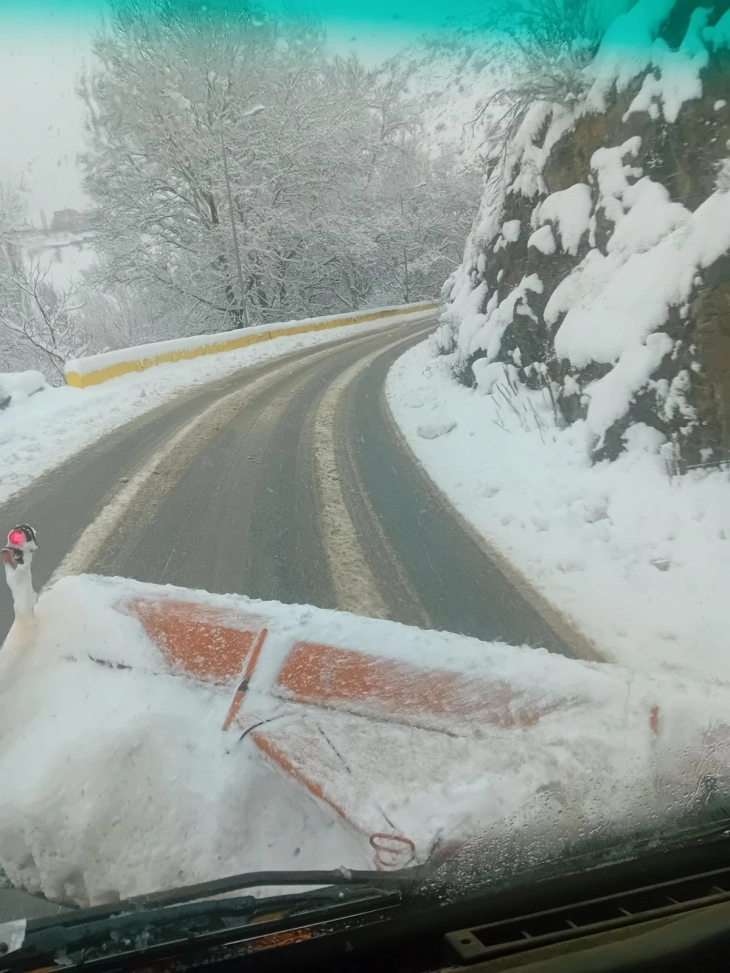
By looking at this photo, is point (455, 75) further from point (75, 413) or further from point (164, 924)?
point (164, 924)

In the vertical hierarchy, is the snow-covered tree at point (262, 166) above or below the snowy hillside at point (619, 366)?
above

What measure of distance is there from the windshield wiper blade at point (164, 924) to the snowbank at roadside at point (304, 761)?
240 mm

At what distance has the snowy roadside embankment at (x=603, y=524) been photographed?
3.23 meters

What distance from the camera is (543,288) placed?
6.58m

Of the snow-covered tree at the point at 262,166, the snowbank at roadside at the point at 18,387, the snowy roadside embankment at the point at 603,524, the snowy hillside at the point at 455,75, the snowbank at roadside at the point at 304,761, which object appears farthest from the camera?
the snowbank at roadside at the point at 18,387

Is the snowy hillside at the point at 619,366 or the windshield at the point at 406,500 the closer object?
the windshield at the point at 406,500

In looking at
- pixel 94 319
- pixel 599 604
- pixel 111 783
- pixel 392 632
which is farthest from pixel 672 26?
pixel 94 319

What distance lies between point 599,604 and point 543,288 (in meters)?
4.16

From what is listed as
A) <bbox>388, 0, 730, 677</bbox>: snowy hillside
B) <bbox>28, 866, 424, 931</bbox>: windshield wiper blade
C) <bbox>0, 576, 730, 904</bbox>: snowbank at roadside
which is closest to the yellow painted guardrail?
<bbox>388, 0, 730, 677</bbox>: snowy hillside

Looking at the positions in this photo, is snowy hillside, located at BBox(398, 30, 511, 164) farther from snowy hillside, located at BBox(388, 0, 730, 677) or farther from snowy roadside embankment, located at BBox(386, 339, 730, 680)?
snowy roadside embankment, located at BBox(386, 339, 730, 680)

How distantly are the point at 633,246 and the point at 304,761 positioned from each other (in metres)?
5.28

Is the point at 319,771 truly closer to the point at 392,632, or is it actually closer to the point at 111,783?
the point at 111,783

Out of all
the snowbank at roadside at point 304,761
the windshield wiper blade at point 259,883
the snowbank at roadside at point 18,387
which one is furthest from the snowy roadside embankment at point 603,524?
the snowbank at roadside at point 18,387

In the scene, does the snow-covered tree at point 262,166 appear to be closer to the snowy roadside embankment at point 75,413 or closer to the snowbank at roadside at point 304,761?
the snowy roadside embankment at point 75,413
